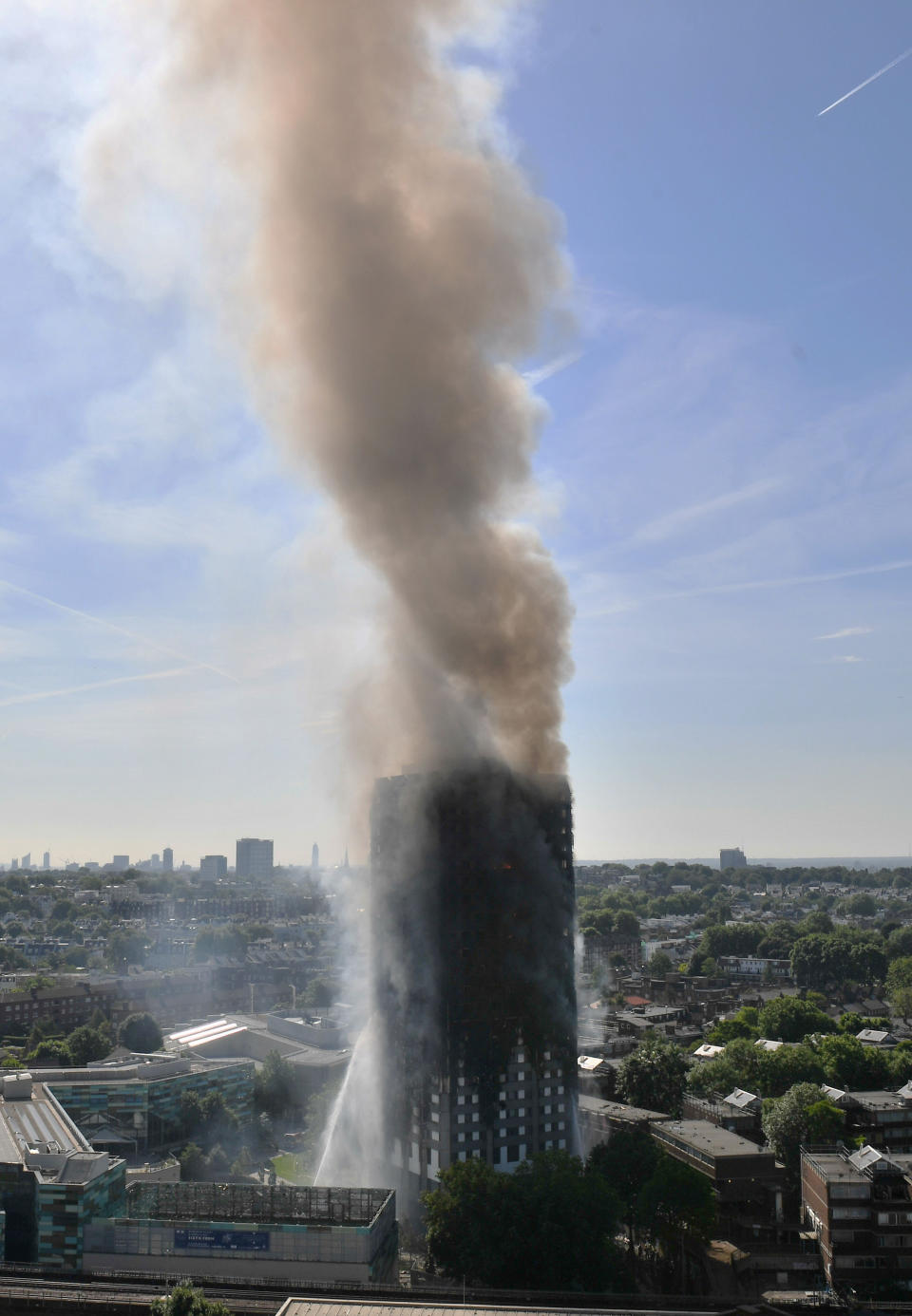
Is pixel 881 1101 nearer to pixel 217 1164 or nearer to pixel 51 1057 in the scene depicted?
pixel 217 1164

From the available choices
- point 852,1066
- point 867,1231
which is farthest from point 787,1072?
point 867,1231

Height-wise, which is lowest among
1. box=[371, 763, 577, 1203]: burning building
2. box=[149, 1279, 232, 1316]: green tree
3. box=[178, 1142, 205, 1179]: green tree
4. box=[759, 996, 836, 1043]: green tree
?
box=[178, 1142, 205, 1179]: green tree

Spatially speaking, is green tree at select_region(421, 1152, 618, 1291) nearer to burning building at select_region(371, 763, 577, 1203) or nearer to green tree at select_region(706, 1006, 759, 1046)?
burning building at select_region(371, 763, 577, 1203)

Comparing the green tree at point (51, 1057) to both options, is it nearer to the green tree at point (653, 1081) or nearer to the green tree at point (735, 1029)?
the green tree at point (653, 1081)

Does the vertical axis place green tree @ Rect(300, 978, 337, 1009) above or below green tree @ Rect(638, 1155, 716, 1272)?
below

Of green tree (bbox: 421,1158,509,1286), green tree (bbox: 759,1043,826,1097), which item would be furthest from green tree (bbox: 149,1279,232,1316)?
green tree (bbox: 759,1043,826,1097)

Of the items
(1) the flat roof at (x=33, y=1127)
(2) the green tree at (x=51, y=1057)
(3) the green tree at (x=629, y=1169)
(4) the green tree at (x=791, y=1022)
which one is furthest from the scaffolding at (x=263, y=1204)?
(4) the green tree at (x=791, y=1022)

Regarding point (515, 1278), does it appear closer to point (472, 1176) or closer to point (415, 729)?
point (472, 1176)
